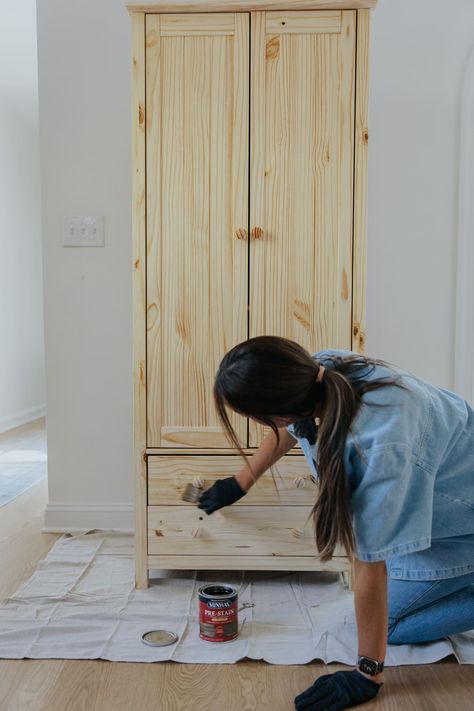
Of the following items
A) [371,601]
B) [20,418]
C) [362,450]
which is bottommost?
[20,418]

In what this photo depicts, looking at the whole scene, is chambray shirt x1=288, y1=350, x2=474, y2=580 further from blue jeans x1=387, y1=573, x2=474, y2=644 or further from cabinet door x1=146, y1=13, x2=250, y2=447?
cabinet door x1=146, y1=13, x2=250, y2=447

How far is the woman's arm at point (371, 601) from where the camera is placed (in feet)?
4.39

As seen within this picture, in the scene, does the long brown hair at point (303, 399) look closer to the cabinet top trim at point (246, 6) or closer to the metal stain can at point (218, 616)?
the metal stain can at point (218, 616)

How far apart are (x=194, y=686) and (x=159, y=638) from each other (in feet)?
0.76

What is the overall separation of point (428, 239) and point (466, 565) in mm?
1340

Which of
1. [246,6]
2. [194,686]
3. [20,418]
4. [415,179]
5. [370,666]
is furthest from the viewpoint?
[20,418]

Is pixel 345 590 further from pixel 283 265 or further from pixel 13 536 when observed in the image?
pixel 13 536

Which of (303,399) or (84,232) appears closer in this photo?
(303,399)

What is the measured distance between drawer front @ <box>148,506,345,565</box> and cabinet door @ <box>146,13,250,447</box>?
21 cm

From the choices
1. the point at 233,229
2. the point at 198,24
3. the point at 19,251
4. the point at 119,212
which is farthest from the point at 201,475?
the point at 19,251

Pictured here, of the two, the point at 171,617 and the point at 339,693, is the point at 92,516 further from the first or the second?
the point at 339,693

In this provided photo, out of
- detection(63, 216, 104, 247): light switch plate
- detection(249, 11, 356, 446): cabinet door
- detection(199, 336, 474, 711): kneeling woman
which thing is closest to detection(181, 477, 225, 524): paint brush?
detection(249, 11, 356, 446): cabinet door

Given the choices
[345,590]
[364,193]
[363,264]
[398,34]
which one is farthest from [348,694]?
[398,34]

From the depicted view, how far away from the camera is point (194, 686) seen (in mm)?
1506
